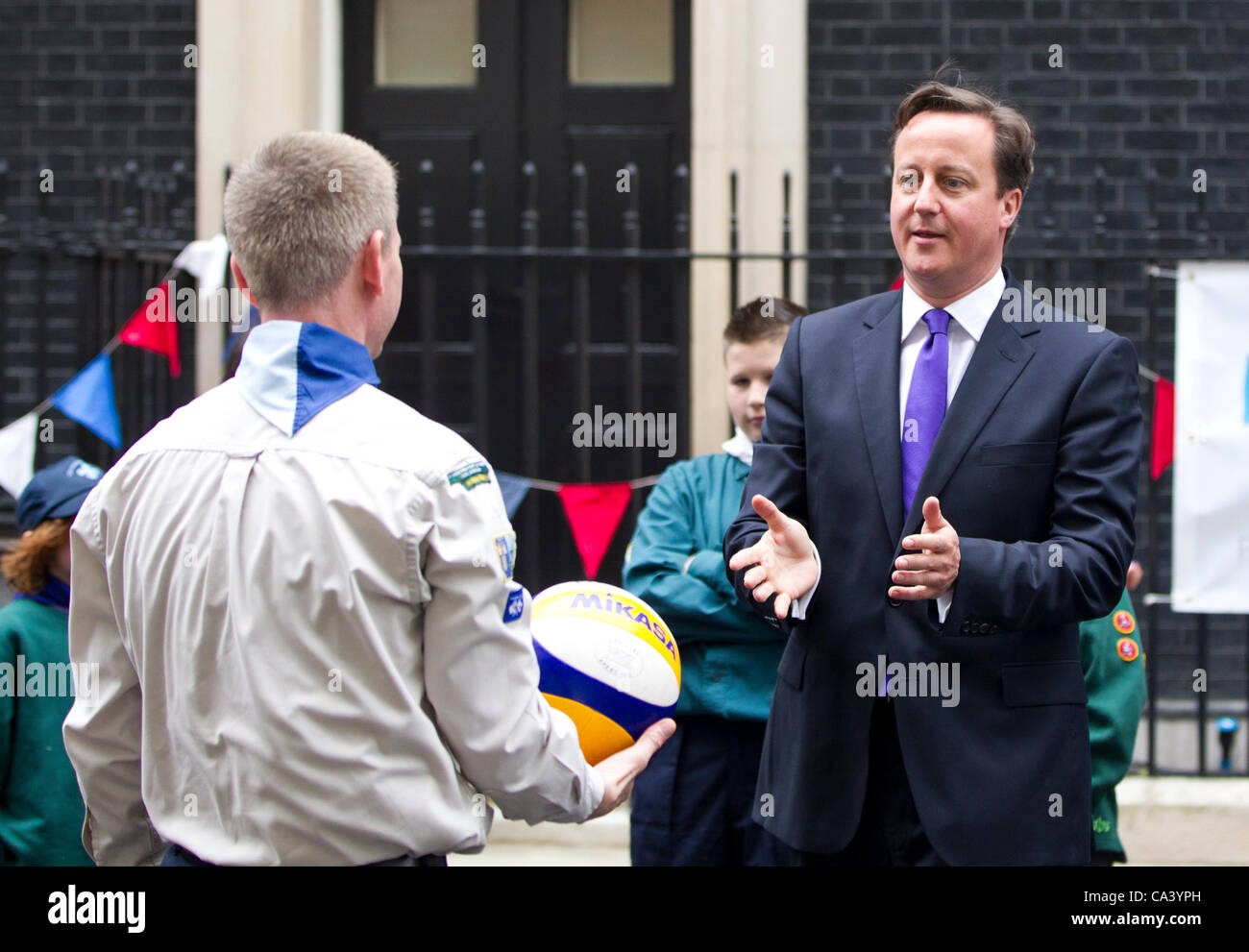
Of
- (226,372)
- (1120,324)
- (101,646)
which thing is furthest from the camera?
(1120,324)

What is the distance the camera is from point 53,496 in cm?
396

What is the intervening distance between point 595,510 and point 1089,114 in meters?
3.42

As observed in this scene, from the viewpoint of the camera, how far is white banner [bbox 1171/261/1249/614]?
5.90 m

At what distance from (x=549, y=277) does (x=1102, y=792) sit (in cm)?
439

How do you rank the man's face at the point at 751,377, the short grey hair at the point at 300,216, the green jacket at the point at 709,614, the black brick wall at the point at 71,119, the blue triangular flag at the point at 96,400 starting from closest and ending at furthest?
the short grey hair at the point at 300,216 < the green jacket at the point at 709,614 < the man's face at the point at 751,377 < the blue triangular flag at the point at 96,400 < the black brick wall at the point at 71,119

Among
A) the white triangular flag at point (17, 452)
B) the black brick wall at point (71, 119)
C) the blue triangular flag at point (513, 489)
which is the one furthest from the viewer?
the black brick wall at point (71, 119)

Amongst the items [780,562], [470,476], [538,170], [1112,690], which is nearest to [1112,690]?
[1112,690]

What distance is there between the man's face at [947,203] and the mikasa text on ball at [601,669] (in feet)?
3.13

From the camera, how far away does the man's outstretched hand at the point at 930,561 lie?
2.43 meters

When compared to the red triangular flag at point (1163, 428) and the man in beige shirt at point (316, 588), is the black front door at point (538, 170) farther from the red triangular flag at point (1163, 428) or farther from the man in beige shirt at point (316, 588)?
the man in beige shirt at point (316, 588)

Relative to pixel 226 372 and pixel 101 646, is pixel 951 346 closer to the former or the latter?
pixel 101 646

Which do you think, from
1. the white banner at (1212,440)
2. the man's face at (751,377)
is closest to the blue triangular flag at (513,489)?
the man's face at (751,377)
